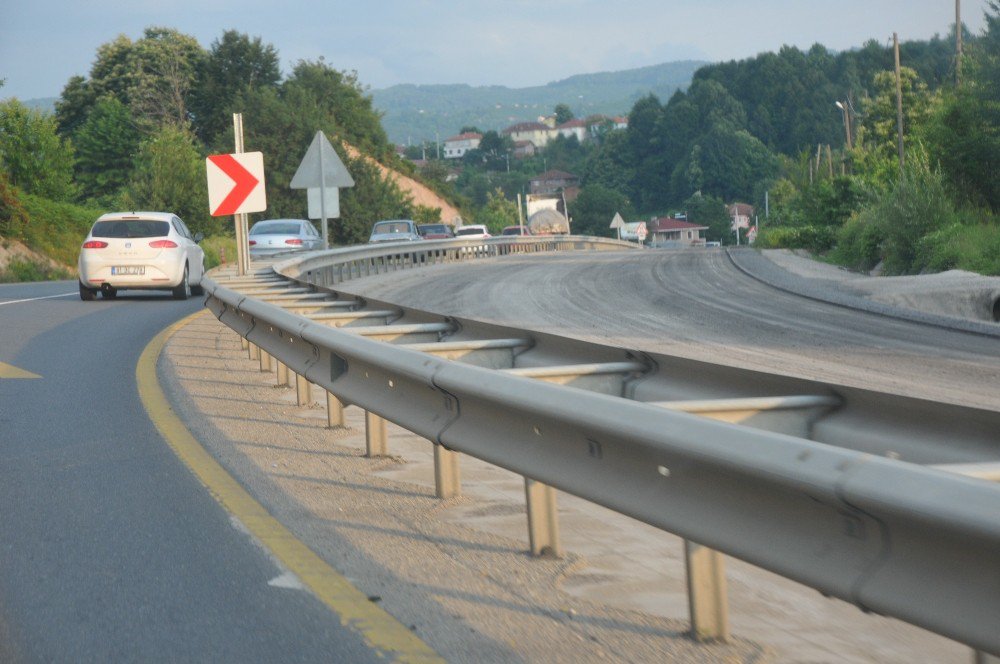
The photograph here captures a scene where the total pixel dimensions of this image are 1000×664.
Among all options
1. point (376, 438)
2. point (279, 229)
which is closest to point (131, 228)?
point (279, 229)

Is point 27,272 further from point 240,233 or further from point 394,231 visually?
point 240,233

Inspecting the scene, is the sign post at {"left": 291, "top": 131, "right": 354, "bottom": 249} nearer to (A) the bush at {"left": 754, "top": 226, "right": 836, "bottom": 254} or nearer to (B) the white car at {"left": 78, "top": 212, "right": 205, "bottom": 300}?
(B) the white car at {"left": 78, "top": 212, "right": 205, "bottom": 300}

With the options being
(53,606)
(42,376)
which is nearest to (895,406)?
(53,606)

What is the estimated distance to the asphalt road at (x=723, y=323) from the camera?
10.4 m

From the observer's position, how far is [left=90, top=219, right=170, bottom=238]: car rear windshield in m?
21.5

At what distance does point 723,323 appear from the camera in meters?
14.8

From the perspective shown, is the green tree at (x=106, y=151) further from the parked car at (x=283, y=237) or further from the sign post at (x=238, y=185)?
the sign post at (x=238, y=185)

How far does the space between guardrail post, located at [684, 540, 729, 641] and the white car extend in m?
18.8

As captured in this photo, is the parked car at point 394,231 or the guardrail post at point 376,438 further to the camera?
the parked car at point 394,231

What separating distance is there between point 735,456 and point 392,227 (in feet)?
123

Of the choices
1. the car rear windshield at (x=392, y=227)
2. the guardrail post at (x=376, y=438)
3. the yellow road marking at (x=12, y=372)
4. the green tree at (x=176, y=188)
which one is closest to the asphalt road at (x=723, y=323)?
the guardrail post at (x=376, y=438)

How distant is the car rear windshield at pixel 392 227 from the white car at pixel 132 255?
1776 cm

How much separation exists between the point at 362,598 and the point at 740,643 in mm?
1325

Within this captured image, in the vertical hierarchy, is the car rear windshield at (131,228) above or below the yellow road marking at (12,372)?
above
